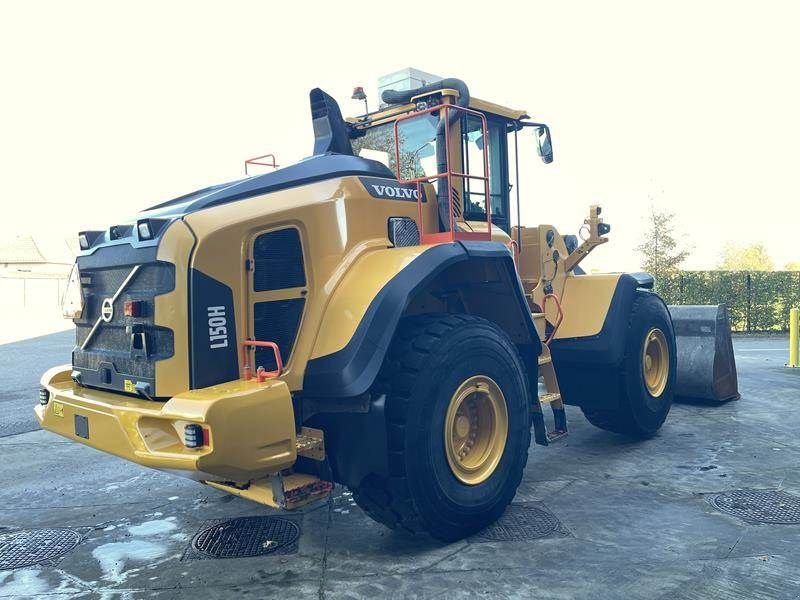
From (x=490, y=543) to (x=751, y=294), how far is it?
17226mm

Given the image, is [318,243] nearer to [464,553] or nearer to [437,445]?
[437,445]

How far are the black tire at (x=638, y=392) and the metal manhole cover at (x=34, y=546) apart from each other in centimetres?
437

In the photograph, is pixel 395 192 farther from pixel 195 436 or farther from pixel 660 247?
pixel 660 247

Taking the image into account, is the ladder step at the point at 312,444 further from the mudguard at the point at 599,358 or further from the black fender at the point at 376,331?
the mudguard at the point at 599,358

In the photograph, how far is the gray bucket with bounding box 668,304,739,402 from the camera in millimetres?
7418

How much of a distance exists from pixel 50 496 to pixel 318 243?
3.23 metres

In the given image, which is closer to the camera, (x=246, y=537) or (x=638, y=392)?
(x=246, y=537)

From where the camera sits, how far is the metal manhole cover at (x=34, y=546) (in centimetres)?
379

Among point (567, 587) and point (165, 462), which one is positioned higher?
point (165, 462)

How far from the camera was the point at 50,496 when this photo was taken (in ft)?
16.4

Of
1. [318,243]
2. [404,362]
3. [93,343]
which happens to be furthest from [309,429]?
[93,343]

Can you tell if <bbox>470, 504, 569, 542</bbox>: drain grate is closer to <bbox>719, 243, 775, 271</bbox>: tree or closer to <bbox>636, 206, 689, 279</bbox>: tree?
<bbox>636, 206, 689, 279</bbox>: tree

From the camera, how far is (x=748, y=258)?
164ft

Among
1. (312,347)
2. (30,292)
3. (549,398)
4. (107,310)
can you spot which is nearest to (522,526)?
(549,398)
